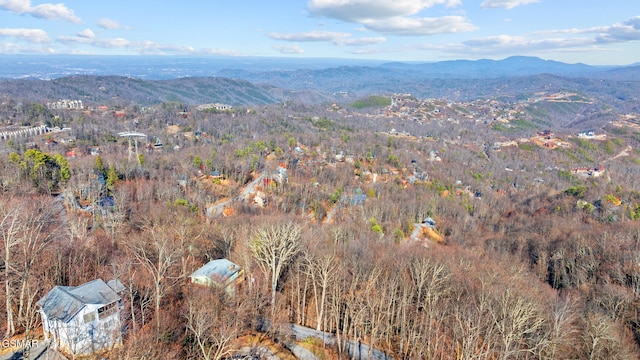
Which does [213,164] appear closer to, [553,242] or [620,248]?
[553,242]

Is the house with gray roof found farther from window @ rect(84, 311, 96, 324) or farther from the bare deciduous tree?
window @ rect(84, 311, 96, 324)

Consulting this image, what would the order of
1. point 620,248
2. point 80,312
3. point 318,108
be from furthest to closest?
point 318,108 < point 620,248 < point 80,312

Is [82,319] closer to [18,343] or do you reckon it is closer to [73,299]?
[73,299]

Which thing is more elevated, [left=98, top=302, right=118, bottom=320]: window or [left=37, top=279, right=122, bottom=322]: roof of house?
[left=37, top=279, right=122, bottom=322]: roof of house

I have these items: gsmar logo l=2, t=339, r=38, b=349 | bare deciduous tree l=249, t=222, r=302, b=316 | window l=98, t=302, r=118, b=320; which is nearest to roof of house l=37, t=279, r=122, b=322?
window l=98, t=302, r=118, b=320

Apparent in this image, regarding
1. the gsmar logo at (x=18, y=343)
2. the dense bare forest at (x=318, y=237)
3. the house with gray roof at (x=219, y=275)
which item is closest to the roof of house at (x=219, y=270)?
the house with gray roof at (x=219, y=275)

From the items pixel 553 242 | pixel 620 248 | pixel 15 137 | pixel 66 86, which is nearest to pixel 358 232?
pixel 553 242

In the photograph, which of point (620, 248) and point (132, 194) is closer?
point (620, 248)
